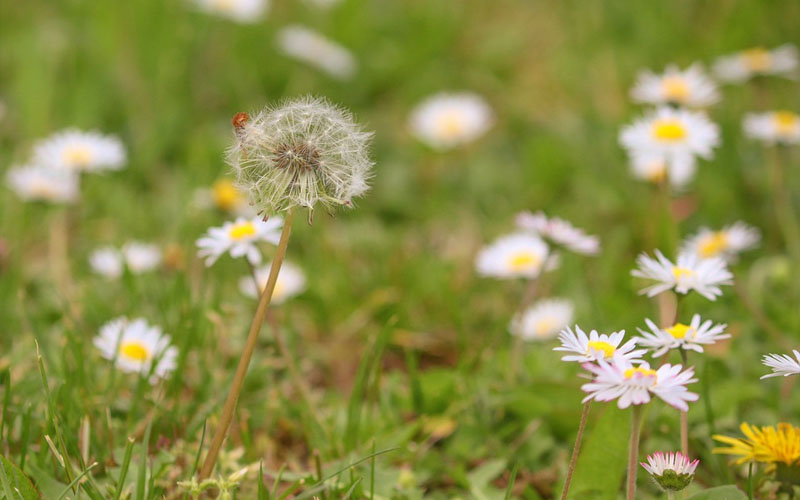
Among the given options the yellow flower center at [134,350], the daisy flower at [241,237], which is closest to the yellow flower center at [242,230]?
the daisy flower at [241,237]

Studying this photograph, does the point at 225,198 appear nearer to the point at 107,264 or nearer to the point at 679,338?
the point at 107,264

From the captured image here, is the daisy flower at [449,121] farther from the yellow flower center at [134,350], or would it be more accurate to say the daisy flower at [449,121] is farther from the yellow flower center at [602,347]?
the yellow flower center at [602,347]

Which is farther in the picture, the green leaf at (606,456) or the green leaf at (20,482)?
the green leaf at (606,456)

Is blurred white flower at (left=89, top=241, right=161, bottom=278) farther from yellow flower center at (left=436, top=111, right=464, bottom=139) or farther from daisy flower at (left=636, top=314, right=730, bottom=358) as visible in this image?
daisy flower at (left=636, top=314, right=730, bottom=358)

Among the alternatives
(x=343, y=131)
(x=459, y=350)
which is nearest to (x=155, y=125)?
(x=459, y=350)

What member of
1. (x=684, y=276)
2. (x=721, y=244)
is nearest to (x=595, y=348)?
(x=684, y=276)
